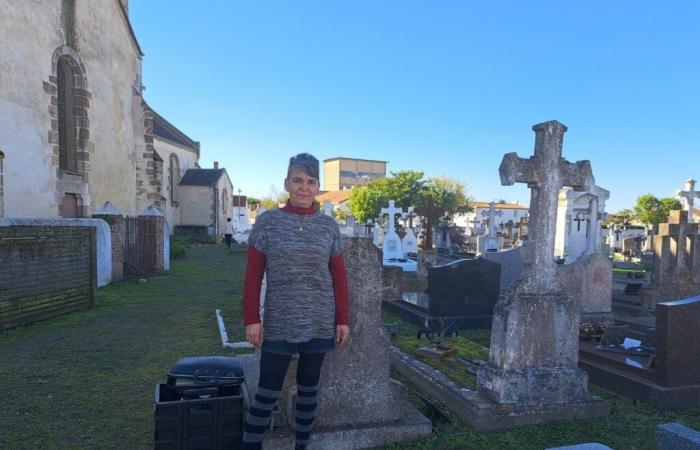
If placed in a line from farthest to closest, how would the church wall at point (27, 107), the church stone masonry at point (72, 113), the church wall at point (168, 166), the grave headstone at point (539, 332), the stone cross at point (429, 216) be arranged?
the church wall at point (168, 166), the stone cross at point (429, 216), the church stone masonry at point (72, 113), the church wall at point (27, 107), the grave headstone at point (539, 332)

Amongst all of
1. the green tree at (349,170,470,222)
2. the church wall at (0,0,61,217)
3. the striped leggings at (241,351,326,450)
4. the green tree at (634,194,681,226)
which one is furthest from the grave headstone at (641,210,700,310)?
the green tree at (634,194,681,226)

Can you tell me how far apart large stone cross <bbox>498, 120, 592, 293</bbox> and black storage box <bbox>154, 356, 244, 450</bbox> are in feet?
9.06

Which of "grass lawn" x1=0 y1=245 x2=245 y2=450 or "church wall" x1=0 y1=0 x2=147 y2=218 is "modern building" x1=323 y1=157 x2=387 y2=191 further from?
"grass lawn" x1=0 y1=245 x2=245 y2=450

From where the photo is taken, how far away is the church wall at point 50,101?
35.1ft

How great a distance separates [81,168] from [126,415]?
1210cm

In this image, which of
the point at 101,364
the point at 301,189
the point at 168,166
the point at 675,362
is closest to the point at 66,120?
the point at 101,364

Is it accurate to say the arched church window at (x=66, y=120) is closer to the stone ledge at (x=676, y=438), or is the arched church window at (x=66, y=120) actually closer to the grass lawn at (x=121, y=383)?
the grass lawn at (x=121, y=383)

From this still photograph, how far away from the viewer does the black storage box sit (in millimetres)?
2727

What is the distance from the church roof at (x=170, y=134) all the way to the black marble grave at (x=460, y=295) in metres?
29.0

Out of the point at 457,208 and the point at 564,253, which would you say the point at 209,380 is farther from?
the point at 457,208

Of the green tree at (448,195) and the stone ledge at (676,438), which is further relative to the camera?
the green tree at (448,195)

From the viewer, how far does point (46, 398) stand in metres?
4.00

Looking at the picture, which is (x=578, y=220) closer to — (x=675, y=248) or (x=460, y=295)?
(x=675, y=248)

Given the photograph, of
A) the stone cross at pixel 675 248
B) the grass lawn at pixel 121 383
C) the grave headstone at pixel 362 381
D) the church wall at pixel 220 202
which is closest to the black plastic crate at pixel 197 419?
the grave headstone at pixel 362 381
